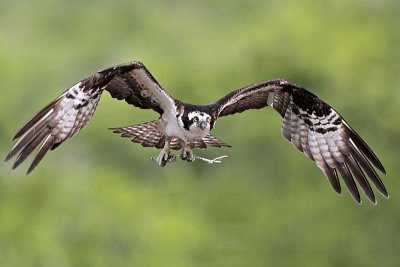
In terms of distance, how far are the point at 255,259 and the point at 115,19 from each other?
28.2 m

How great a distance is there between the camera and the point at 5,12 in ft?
190

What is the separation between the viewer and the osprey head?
1299 centimetres

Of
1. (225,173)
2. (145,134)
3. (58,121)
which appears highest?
(225,173)

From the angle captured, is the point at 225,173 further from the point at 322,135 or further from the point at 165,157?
the point at 165,157

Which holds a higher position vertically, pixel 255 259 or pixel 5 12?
pixel 5 12

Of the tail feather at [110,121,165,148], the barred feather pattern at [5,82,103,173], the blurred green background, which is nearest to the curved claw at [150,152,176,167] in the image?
the tail feather at [110,121,165,148]

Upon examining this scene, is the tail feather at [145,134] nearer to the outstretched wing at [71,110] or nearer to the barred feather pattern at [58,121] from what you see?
the outstretched wing at [71,110]

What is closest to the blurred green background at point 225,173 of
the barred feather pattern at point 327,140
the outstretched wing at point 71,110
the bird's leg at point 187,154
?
the barred feather pattern at point 327,140

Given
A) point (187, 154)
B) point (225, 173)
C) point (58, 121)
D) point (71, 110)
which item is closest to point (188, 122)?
point (187, 154)

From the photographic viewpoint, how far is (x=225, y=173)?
34156 millimetres

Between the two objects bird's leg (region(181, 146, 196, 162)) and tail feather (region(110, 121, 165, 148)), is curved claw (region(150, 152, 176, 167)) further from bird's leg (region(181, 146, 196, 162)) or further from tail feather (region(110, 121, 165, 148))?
tail feather (region(110, 121, 165, 148))

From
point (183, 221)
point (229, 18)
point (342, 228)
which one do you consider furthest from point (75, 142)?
point (229, 18)

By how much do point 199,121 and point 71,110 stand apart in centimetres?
125

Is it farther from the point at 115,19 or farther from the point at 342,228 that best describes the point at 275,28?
the point at 115,19
